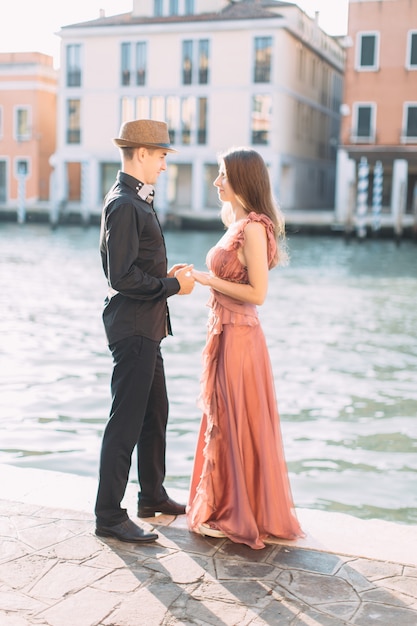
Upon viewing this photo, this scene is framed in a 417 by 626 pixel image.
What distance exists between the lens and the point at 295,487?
6.13 m

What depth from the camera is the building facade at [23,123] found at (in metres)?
45.2

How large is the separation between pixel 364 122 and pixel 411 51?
3.31 meters

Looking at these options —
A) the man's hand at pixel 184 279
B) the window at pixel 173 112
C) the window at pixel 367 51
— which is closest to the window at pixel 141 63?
the window at pixel 173 112

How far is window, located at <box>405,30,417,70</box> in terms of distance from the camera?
36094 mm

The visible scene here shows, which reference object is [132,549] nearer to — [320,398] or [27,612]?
[27,612]

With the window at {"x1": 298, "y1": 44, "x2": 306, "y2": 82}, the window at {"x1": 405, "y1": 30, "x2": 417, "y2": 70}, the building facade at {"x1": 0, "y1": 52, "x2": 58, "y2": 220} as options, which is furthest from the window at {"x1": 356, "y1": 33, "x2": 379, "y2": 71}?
the building facade at {"x1": 0, "y1": 52, "x2": 58, "y2": 220}

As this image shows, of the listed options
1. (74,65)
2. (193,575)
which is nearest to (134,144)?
(193,575)

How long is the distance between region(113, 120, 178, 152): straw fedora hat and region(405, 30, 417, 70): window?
34.8 metres

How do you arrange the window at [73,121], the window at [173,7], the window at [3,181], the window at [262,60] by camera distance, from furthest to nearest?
1. the window at [3,181]
2. the window at [73,121]
3. the window at [173,7]
4. the window at [262,60]

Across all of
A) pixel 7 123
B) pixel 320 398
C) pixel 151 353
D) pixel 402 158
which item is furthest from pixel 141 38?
pixel 151 353

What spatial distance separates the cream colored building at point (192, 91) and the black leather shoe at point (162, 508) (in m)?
34.9

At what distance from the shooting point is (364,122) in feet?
121

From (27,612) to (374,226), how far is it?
3174cm

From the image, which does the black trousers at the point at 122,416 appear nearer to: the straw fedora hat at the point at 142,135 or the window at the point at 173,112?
the straw fedora hat at the point at 142,135
